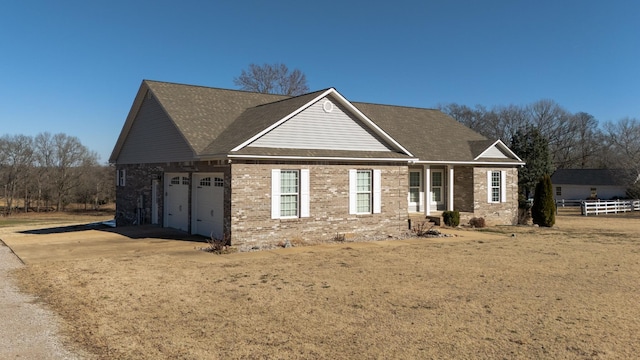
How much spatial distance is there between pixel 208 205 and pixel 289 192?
3.20 metres

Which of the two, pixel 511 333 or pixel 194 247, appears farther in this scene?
pixel 194 247

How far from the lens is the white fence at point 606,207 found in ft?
121

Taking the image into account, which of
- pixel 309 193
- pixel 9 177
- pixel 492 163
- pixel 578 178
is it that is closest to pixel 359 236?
pixel 309 193

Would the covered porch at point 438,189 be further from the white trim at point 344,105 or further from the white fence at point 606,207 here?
the white fence at point 606,207

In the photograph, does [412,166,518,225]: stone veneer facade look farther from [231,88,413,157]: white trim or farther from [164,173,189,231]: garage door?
[164,173,189,231]: garage door

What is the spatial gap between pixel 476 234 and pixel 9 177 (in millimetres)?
58132

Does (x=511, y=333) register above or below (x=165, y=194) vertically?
below

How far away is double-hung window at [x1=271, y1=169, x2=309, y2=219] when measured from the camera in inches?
627

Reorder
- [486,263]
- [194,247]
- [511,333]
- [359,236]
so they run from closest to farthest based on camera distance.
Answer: [511,333], [486,263], [194,247], [359,236]

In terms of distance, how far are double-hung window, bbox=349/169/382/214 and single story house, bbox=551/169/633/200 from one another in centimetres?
4191

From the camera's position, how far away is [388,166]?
18844 millimetres

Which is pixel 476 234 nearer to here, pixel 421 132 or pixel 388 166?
pixel 388 166

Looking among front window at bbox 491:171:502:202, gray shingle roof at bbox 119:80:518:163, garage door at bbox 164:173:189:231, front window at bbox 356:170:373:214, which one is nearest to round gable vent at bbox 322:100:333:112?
gray shingle roof at bbox 119:80:518:163

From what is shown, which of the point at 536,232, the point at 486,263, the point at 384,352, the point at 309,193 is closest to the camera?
the point at 384,352
